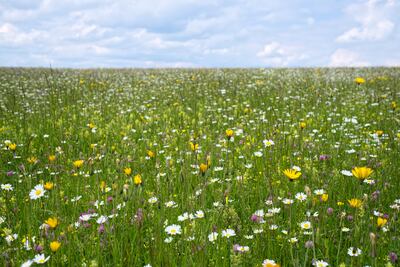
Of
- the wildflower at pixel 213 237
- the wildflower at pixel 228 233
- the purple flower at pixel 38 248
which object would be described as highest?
the purple flower at pixel 38 248

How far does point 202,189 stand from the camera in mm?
2801

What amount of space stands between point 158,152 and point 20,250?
116 inches

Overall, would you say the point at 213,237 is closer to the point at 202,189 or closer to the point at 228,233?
the point at 228,233

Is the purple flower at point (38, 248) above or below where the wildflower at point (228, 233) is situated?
above

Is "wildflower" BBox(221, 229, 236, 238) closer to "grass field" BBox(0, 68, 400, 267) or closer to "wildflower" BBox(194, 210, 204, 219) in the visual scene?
"grass field" BBox(0, 68, 400, 267)

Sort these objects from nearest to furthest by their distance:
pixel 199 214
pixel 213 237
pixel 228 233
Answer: pixel 213 237
pixel 228 233
pixel 199 214

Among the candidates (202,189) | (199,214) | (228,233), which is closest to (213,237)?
(228,233)

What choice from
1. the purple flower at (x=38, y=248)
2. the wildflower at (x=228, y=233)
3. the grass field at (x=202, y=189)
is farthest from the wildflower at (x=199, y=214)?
the purple flower at (x=38, y=248)

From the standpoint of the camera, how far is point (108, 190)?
3719 millimetres

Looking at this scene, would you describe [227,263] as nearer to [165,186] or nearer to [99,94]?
[165,186]

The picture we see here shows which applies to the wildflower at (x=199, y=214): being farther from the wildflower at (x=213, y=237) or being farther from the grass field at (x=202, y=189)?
the wildflower at (x=213, y=237)

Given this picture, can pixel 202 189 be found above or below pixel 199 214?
above

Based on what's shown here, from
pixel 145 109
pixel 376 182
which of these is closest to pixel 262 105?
pixel 145 109

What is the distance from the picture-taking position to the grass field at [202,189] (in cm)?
264
